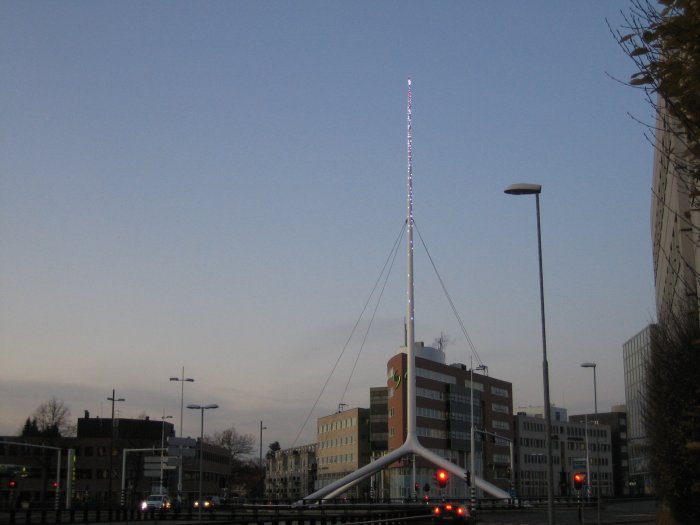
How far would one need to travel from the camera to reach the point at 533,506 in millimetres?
81812

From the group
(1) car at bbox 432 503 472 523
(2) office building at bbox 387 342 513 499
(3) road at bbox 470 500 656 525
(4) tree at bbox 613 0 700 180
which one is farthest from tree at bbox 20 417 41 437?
(4) tree at bbox 613 0 700 180

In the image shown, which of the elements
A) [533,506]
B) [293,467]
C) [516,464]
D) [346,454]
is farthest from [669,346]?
[293,467]

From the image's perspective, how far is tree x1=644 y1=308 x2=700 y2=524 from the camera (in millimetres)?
28084

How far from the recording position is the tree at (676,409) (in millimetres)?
28084

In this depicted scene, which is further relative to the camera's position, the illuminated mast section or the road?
the illuminated mast section

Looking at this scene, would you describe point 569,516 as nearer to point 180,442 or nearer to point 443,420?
point 180,442

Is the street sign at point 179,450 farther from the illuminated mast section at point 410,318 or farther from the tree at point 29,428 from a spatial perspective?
the tree at point 29,428

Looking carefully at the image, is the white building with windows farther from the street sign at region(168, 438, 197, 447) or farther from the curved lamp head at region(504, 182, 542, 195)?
the curved lamp head at region(504, 182, 542, 195)

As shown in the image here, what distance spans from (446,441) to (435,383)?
8432 millimetres

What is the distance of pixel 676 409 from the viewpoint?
2888cm

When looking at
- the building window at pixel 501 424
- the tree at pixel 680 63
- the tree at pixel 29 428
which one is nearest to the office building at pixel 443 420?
the building window at pixel 501 424

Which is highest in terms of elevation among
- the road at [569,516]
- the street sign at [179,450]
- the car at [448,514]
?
the street sign at [179,450]

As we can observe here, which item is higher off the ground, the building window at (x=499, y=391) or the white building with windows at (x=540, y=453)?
the building window at (x=499, y=391)

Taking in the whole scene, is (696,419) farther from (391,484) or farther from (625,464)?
(625,464)
